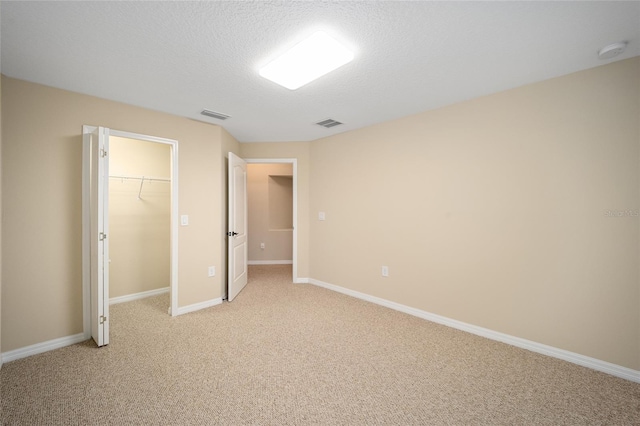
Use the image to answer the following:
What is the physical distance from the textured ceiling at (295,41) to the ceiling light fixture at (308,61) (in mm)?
67

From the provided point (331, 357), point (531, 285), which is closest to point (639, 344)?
point (531, 285)

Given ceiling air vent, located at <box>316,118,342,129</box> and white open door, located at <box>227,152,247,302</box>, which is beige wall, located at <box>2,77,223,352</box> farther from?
ceiling air vent, located at <box>316,118,342,129</box>

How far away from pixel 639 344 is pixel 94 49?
445 centimetres

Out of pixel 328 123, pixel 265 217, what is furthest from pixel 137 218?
pixel 328 123

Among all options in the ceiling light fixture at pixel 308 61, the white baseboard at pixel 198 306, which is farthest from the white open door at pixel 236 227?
the ceiling light fixture at pixel 308 61

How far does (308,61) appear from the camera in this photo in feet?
6.28

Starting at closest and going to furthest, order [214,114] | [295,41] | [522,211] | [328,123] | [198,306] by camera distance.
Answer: [295,41] → [522,211] → [214,114] → [198,306] → [328,123]

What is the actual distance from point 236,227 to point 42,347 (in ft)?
7.13

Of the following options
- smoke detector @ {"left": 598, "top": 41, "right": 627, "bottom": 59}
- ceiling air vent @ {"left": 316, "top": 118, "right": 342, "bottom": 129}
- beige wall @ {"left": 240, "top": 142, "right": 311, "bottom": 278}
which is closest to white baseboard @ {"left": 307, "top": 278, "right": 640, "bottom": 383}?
beige wall @ {"left": 240, "top": 142, "right": 311, "bottom": 278}

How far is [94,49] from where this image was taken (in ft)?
5.89

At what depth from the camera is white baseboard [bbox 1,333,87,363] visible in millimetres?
2124

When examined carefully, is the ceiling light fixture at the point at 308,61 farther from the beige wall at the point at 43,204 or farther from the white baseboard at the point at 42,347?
the white baseboard at the point at 42,347

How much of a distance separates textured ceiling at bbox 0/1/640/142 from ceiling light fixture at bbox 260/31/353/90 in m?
0.07

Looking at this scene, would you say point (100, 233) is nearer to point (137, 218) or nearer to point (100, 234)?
point (100, 234)
